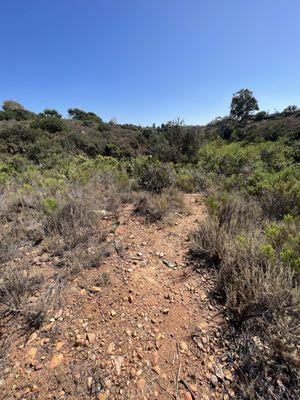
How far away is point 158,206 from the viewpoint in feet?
12.0

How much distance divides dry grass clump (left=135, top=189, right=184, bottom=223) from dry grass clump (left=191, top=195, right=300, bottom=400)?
3.70 ft

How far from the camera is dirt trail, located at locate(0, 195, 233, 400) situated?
4.49ft

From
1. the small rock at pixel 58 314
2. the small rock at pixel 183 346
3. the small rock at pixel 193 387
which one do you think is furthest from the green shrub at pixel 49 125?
the small rock at pixel 193 387

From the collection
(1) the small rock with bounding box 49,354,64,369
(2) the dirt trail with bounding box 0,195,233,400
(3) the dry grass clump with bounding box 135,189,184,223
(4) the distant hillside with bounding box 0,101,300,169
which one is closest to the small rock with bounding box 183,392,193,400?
(2) the dirt trail with bounding box 0,195,233,400

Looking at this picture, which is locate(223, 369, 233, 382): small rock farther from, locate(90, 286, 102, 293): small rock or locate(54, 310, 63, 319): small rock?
locate(54, 310, 63, 319): small rock

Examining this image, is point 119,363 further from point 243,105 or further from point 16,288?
point 243,105

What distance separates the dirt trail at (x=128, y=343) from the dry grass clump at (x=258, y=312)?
16cm

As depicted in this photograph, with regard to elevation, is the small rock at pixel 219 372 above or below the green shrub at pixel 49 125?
below

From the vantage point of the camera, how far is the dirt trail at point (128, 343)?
137 cm

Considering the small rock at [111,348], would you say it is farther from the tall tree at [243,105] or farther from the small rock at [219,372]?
the tall tree at [243,105]

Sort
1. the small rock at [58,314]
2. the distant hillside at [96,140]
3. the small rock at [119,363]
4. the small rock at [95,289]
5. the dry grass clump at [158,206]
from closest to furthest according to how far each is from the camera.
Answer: the small rock at [119,363], the small rock at [58,314], the small rock at [95,289], the dry grass clump at [158,206], the distant hillside at [96,140]

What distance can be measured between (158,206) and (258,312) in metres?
2.22

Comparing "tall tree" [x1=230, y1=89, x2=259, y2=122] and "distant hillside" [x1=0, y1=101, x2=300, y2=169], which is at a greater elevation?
"tall tree" [x1=230, y1=89, x2=259, y2=122]

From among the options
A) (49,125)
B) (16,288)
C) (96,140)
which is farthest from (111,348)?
(49,125)
